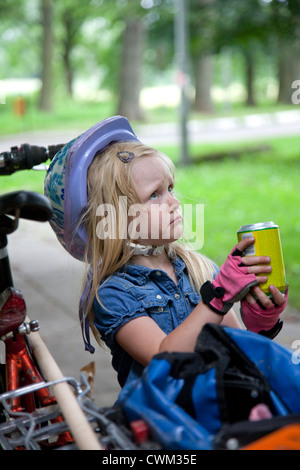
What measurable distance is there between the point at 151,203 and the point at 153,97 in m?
42.3

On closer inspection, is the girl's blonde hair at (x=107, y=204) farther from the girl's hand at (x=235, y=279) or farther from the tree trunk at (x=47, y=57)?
the tree trunk at (x=47, y=57)

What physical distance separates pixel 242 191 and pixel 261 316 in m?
8.79

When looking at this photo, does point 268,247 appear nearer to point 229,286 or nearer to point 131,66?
point 229,286

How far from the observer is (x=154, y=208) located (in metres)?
2.00

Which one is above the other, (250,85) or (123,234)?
(250,85)

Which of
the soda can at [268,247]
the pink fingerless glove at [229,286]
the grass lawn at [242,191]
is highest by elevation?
the soda can at [268,247]

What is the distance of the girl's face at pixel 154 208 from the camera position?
200 centimetres

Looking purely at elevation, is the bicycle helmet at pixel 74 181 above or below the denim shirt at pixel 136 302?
above

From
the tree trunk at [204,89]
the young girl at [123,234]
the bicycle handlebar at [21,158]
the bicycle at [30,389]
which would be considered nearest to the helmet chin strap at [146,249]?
the young girl at [123,234]

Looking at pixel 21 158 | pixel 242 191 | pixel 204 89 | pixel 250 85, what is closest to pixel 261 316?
pixel 21 158

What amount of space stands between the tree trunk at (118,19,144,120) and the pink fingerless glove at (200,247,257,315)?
68.5ft

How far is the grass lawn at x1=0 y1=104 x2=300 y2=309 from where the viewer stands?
22.7 feet

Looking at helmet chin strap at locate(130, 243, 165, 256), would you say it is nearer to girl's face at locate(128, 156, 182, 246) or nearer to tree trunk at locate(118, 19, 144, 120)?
girl's face at locate(128, 156, 182, 246)

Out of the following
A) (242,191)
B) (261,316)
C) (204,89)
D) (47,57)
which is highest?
(47,57)
